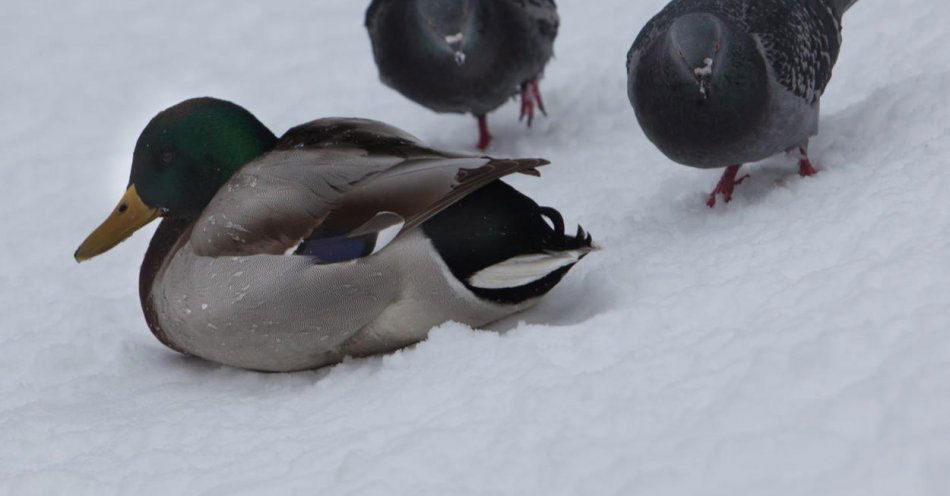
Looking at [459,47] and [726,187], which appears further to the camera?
[459,47]

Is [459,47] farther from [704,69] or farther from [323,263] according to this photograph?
[323,263]

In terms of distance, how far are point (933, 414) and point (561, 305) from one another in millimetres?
1736

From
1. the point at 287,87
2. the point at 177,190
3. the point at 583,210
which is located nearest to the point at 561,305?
the point at 583,210

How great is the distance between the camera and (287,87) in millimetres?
7242

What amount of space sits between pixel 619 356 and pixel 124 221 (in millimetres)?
1919

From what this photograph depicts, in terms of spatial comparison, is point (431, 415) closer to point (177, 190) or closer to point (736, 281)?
point (736, 281)

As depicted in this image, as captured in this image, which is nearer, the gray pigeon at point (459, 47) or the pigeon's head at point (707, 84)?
the pigeon's head at point (707, 84)

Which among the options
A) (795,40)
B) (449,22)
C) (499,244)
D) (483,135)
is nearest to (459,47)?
(449,22)

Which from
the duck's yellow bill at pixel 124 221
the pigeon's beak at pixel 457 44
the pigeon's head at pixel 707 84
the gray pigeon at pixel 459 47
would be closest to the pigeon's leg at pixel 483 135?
the gray pigeon at pixel 459 47

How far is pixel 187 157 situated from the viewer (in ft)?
13.8

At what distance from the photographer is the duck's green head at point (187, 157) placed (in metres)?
4.20

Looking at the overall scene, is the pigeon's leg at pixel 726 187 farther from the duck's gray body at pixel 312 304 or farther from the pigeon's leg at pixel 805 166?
the duck's gray body at pixel 312 304

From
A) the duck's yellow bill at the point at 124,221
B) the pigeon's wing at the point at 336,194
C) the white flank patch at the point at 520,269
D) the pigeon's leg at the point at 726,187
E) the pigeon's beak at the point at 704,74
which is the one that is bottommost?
the pigeon's leg at the point at 726,187

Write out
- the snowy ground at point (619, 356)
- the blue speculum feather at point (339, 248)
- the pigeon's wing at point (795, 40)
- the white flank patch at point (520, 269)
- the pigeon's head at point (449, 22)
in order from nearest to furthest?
1. the snowy ground at point (619, 356)
2. the blue speculum feather at point (339, 248)
3. the white flank patch at point (520, 269)
4. the pigeon's wing at point (795, 40)
5. the pigeon's head at point (449, 22)
